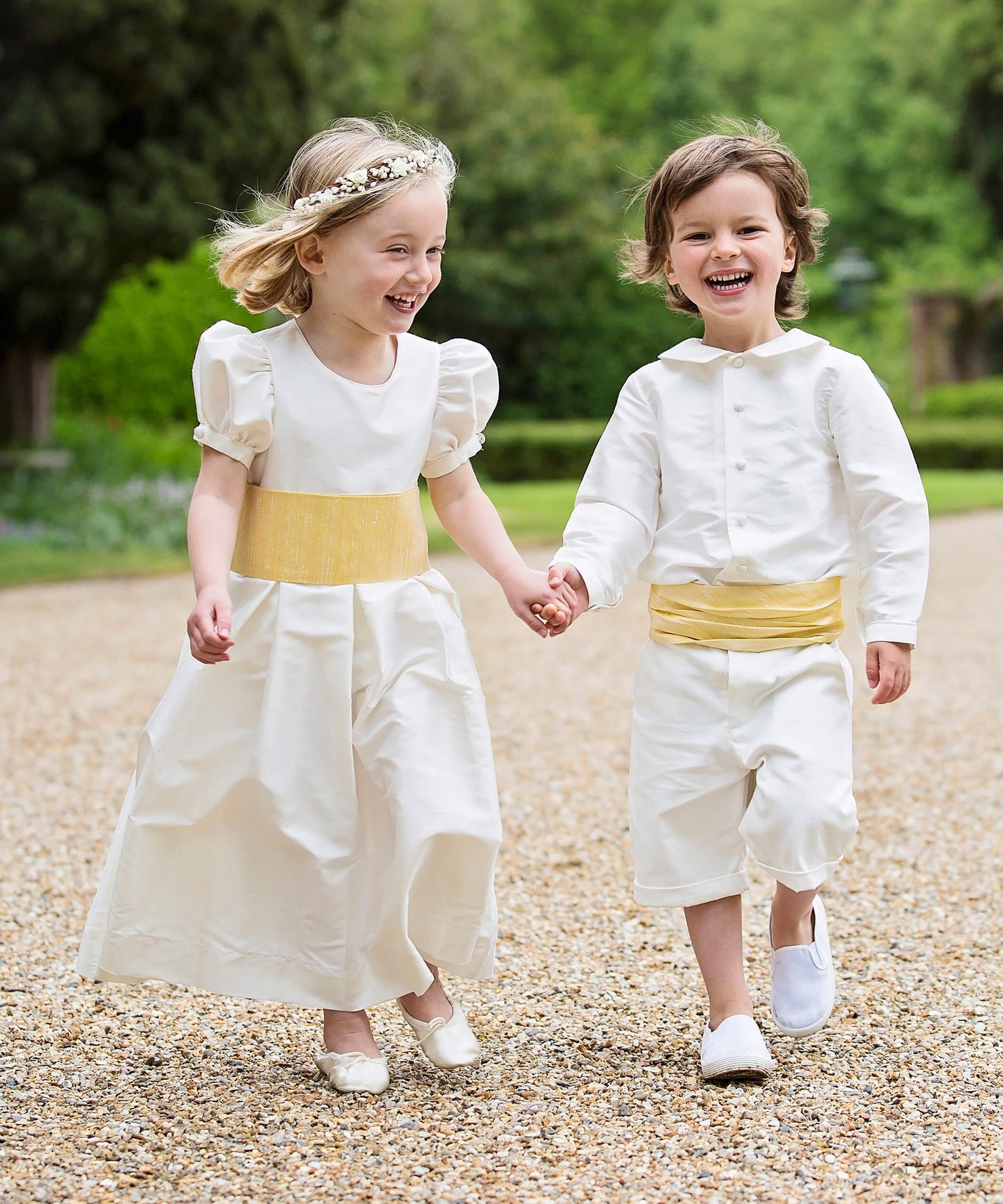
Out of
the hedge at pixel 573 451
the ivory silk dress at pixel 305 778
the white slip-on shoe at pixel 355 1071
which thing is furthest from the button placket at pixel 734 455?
the hedge at pixel 573 451

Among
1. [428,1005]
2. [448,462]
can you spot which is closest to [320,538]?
[448,462]

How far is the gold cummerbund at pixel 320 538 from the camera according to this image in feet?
7.32

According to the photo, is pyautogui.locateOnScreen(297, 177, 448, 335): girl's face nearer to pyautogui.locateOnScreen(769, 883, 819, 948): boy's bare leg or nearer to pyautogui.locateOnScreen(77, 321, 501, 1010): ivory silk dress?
pyautogui.locateOnScreen(77, 321, 501, 1010): ivory silk dress

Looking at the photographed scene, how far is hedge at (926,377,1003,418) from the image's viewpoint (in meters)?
22.0

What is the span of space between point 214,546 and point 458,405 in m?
0.46

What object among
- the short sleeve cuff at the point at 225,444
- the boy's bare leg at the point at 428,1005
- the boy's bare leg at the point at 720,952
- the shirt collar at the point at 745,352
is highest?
the shirt collar at the point at 745,352

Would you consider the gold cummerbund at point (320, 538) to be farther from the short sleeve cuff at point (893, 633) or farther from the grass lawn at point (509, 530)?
the grass lawn at point (509, 530)

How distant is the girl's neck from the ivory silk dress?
3 centimetres

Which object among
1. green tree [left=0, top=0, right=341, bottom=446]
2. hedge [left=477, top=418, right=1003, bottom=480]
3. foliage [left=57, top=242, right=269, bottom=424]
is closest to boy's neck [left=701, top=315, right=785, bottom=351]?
green tree [left=0, top=0, right=341, bottom=446]

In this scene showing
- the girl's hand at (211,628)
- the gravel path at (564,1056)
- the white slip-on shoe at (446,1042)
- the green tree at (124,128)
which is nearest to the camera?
the gravel path at (564,1056)

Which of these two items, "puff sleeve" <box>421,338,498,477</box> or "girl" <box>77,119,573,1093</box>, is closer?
"girl" <box>77,119,573,1093</box>

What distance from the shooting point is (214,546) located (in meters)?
2.18

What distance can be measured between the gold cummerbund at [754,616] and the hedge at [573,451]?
54.6 feet

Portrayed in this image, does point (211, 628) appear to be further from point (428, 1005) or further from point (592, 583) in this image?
point (428, 1005)
